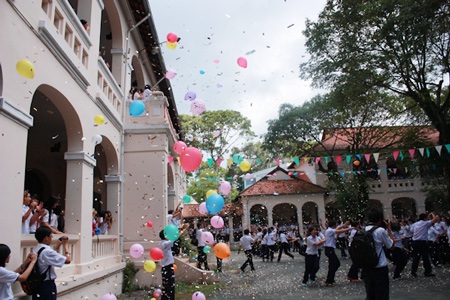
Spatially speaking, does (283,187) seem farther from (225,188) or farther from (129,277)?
(225,188)

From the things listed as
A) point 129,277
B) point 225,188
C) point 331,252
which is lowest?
point 129,277

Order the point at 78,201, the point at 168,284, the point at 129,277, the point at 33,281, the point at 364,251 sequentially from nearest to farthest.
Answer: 1. the point at 33,281
2. the point at 364,251
3. the point at 78,201
4. the point at 168,284
5. the point at 129,277

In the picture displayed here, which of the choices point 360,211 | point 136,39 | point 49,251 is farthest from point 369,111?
point 49,251

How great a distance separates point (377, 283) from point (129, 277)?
6.31 metres

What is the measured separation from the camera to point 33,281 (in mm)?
4629

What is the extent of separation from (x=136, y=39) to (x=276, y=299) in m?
8.35

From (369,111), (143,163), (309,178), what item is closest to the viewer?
(143,163)

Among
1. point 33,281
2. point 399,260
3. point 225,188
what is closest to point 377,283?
point 225,188

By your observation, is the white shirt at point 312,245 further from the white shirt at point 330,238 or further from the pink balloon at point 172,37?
the pink balloon at point 172,37

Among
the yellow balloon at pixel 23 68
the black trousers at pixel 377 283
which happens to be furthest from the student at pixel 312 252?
the yellow balloon at pixel 23 68

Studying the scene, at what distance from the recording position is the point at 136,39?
467 inches

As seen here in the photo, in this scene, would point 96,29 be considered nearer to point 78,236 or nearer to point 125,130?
point 125,130

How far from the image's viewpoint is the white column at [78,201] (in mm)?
7043

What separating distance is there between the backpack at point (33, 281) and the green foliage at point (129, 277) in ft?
16.3
